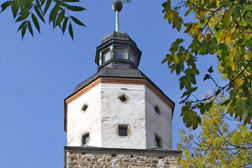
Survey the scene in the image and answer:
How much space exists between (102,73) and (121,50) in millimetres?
2500

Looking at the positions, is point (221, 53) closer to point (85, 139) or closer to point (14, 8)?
point (14, 8)

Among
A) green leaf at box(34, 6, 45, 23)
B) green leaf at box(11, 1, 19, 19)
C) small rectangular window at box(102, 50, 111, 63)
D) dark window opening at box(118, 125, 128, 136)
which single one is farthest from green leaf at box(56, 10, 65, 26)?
small rectangular window at box(102, 50, 111, 63)

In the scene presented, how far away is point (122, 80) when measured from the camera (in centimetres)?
1659

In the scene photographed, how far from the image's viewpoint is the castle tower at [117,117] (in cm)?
1523

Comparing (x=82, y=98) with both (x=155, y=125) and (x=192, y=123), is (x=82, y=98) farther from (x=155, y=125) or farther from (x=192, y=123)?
(x=192, y=123)

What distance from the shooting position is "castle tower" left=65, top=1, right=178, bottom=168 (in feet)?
50.0

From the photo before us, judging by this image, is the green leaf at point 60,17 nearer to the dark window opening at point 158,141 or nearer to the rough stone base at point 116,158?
the rough stone base at point 116,158

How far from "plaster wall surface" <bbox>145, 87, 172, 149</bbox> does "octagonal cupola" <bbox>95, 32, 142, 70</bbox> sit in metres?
1.96

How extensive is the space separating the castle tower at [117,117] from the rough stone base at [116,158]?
0.08 ft

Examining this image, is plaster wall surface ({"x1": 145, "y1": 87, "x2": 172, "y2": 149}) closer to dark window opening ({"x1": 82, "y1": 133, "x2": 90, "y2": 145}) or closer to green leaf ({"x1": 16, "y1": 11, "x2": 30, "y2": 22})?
dark window opening ({"x1": 82, "y1": 133, "x2": 90, "y2": 145})

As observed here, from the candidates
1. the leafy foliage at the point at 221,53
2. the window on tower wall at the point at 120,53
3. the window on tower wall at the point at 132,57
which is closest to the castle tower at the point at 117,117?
the window on tower wall at the point at 120,53

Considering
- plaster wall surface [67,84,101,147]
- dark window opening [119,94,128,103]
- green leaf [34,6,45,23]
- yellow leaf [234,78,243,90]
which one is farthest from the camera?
dark window opening [119,94,128,103]

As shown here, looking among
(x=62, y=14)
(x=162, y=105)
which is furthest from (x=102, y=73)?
(x=62, y=14)

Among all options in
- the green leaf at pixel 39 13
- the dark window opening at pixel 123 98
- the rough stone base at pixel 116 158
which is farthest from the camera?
the dark window opening at pixel 123 98
